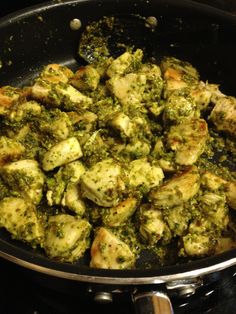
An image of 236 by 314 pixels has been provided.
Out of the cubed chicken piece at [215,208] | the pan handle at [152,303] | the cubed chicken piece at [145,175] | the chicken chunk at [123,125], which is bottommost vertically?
the cubed chicken piece at [215,208]

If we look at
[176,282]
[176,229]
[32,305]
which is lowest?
[32,305]

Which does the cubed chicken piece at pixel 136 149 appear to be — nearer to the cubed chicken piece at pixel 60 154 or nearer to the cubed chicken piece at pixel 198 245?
the cubed chicken piece at pixel 60 154

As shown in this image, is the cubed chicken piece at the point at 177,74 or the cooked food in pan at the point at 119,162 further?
the cubed chicken piece at the point at 177,74

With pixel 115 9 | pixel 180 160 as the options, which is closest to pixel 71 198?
pixel 180 160

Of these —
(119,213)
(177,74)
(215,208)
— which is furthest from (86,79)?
(215,208)

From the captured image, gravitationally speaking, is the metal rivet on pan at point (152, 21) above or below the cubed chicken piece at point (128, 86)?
above

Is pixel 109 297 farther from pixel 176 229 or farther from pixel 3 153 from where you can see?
pixel 3 153

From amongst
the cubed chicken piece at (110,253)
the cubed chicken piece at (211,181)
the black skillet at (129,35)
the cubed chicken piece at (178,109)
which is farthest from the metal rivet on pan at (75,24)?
the cubed chicken piece at (110,253)

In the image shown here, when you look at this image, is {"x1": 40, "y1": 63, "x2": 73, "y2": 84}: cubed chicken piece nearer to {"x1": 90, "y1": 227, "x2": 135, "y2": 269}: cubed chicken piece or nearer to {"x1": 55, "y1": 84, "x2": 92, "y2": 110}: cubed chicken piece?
{"x1": 55, "y1": 84, "x2": 92, "y2": 110}: cubed chicken piece
